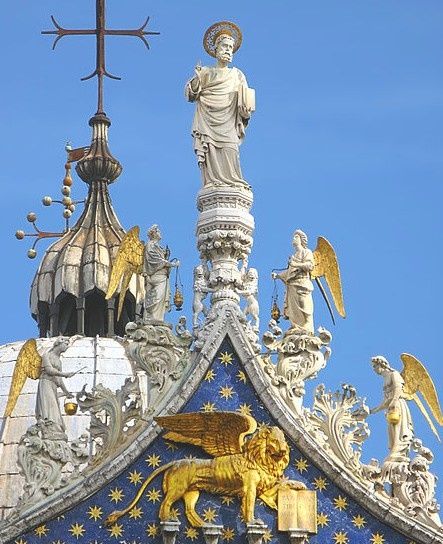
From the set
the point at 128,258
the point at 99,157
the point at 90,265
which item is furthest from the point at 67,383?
the point at 128,258

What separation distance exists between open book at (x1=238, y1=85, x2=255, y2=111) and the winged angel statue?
12.8 feet

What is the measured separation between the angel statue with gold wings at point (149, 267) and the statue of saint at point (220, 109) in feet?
3.46

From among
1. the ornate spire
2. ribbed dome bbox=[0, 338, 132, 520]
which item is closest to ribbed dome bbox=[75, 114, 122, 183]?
the ornate spire

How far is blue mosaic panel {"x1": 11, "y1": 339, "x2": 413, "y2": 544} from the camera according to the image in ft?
121

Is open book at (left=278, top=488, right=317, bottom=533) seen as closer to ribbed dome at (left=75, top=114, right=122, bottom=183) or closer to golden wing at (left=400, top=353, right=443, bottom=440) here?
golden wing at (left=400, top=353, right=443, bottom=440)

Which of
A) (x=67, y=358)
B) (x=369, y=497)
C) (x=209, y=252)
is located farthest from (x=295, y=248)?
(x=67, y=358)

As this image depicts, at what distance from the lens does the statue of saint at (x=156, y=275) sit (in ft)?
126

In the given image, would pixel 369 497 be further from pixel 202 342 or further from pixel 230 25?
pixel 230 25

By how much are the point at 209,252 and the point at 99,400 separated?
2.49 meters

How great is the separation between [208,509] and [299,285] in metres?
3.30

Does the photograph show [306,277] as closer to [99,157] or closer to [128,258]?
[128,258]

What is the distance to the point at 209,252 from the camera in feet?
127

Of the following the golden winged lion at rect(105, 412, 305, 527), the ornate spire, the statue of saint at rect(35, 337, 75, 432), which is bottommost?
the golden winged lion at rect(105, 412, 305, 527)

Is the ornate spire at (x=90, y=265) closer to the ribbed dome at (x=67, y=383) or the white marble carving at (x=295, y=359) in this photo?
the ribbed dome at (x=67, y=383)
